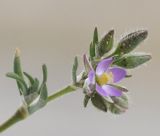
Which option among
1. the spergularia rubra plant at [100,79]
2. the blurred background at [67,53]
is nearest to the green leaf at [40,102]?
the spergularia rubra plant at [100,79]

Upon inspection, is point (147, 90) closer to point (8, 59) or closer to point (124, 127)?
point (124, 127)

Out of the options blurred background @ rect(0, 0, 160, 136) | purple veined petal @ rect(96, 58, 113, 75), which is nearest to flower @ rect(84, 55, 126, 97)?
purple veined petal @ rect(96, 58, 113, 75)

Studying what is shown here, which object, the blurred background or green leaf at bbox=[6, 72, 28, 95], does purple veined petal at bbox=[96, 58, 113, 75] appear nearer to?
green leaf at bbox=[6, 72, 28, 95]

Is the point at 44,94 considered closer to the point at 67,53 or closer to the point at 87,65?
the point at 87,65

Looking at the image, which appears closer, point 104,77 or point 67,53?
point 104,77

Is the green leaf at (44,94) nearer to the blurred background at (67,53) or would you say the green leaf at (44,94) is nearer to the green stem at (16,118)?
the green stem at (16,118)

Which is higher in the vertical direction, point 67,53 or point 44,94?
point 44,94

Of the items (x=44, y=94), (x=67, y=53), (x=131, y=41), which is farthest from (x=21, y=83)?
(x=67, y=53)
